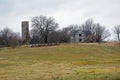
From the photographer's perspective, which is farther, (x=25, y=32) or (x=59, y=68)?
(x=25, y=32)

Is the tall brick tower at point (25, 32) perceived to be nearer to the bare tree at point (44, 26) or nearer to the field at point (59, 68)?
the bare tree at point (44, 26)

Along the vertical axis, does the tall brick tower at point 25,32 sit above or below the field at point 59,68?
above

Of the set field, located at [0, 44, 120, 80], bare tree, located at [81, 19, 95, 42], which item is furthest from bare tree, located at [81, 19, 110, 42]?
field, located at [0, 44, 120, 80]

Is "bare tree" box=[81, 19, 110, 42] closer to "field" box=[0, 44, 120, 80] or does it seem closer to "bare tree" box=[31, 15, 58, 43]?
"bare tree" box=[31, 15, 58, 43]

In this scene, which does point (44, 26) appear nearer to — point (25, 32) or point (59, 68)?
point (25, 32)

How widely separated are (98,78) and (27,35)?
396 ft

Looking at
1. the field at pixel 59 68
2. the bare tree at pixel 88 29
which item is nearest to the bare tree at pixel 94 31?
the bare tree at pixel 88 29

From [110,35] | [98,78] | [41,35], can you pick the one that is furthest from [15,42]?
[98,78]

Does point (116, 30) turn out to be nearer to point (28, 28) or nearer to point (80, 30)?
point (80, 30)

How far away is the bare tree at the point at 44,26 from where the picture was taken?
134 m

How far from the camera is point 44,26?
5344 inches

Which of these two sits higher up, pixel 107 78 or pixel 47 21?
pixel 47 21

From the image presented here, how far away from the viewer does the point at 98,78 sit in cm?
2120

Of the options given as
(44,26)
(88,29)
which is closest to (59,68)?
(44,26)
